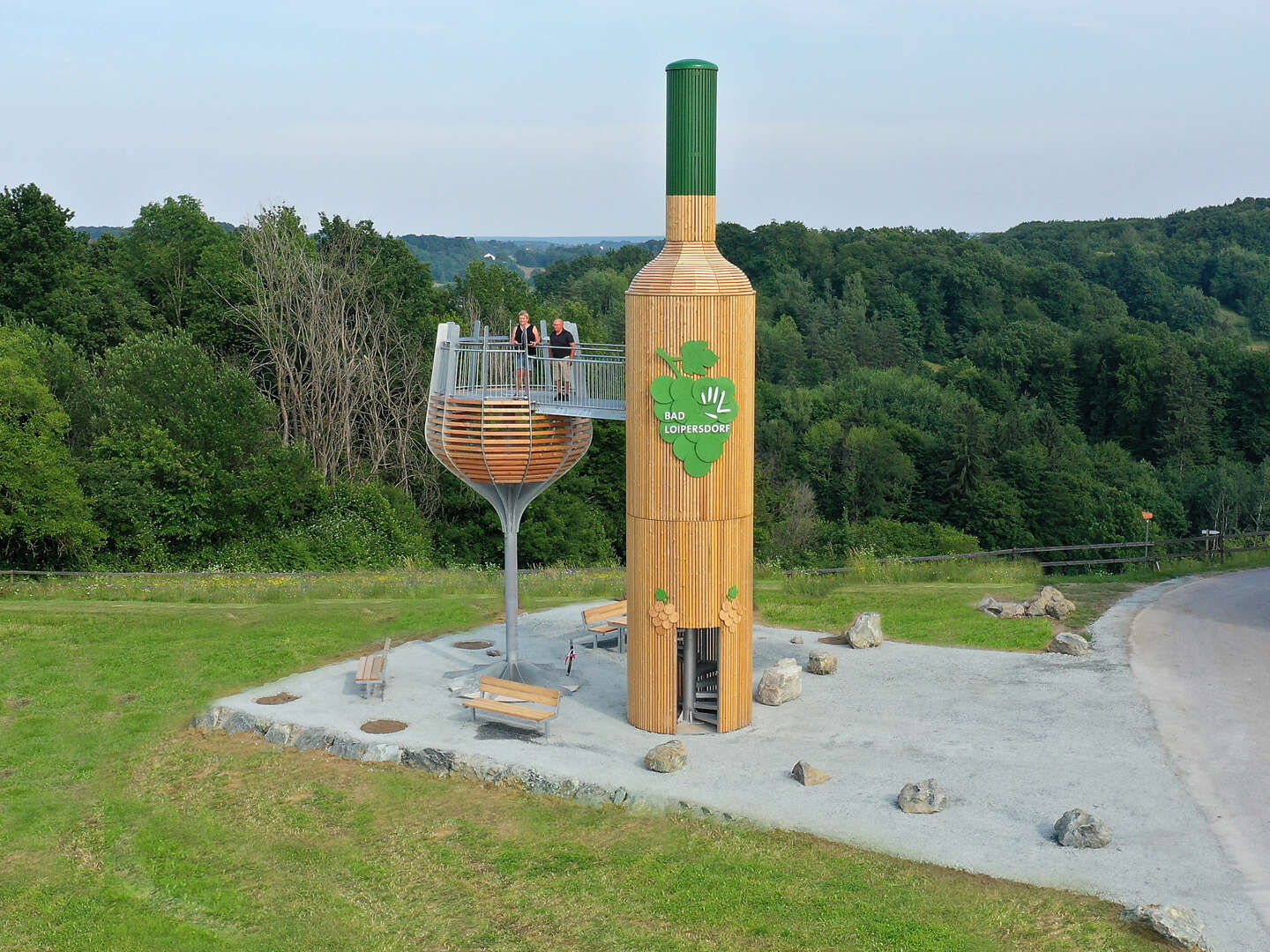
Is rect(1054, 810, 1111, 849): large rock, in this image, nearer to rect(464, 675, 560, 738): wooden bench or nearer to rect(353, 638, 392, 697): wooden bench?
rect(464, 675, 560, 738): wooden bench

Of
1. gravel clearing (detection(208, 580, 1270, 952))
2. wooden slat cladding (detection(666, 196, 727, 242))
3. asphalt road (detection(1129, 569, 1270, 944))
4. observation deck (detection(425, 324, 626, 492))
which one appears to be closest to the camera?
gravel clearing (detection(208, 580, 1270, 952))

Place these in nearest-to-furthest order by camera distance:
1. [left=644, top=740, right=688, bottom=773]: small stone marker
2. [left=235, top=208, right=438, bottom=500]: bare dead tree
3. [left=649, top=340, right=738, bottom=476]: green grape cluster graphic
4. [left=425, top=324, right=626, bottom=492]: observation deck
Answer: [left=644, top=740, right=688, bottom=773]: small stone marker
[left=649, top=340, right=738, bottom=476]: green grape cluster graphic
[left=425, top=324, right=626, bottom=492]: observation deck
[left=235, top=208, right=438, bottom=500]: bare dead tree

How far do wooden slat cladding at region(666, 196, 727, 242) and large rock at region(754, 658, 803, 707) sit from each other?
23.4 ft

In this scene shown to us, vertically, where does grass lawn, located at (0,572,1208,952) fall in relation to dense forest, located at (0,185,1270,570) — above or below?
below

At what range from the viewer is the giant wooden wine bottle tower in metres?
18.2

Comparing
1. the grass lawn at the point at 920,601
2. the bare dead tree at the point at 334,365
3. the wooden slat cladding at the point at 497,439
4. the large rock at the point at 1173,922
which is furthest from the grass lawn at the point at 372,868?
the bare dead tree at the point at 334,365

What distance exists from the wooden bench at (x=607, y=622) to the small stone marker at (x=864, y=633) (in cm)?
398

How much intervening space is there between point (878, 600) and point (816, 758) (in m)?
10.5

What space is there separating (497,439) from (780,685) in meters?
6.15

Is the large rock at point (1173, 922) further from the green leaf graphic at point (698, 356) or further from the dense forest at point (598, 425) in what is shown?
the dense forest at point (598, 425)

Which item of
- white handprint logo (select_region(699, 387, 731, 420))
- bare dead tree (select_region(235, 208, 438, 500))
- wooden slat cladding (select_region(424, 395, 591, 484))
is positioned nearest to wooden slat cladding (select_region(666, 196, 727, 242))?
white handprint logo (select_region(699, 387, 731, 420))

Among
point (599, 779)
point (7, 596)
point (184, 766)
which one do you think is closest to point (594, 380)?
point (599, 779)

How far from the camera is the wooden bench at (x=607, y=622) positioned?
23812 mm

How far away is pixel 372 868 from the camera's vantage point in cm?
1474
